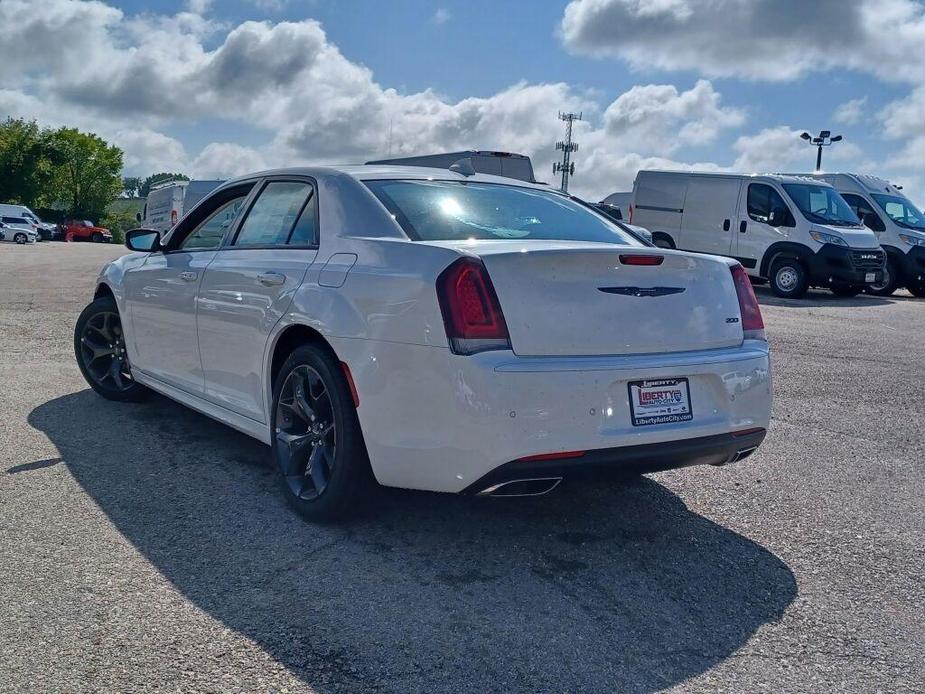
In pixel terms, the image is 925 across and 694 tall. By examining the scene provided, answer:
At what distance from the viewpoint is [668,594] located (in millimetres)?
3189

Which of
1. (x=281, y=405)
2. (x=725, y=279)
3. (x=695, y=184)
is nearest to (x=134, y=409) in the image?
(x=281, y=405)

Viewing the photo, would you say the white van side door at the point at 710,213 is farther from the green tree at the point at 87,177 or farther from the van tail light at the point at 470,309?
the green tree at the point at 87,177

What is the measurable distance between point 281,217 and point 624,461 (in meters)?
2.17

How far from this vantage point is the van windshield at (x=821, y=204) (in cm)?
1648

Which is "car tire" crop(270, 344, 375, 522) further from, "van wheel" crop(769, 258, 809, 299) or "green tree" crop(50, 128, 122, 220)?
"green tree" crop(50, 128, 122, 220)

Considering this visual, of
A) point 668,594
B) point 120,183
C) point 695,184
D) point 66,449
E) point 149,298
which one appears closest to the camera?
point 668,594

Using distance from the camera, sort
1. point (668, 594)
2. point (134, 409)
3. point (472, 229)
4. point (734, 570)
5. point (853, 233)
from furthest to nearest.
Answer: point (853, 233)
point (134, 409)
point (472, 229)
point (734, 570)
point (668, 594)

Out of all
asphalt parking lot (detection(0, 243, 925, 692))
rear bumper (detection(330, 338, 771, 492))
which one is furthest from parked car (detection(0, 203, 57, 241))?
rear bumper (detection(330, 338, 771, 492))

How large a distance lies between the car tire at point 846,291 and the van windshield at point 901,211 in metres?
2.17

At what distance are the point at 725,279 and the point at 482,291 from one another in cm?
121

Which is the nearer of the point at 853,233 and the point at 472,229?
the point at 472,229

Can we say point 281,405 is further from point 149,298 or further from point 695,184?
point 695,184

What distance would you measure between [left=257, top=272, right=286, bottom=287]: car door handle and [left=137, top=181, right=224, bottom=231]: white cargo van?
2217 centimetres

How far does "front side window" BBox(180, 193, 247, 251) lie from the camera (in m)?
4.88
